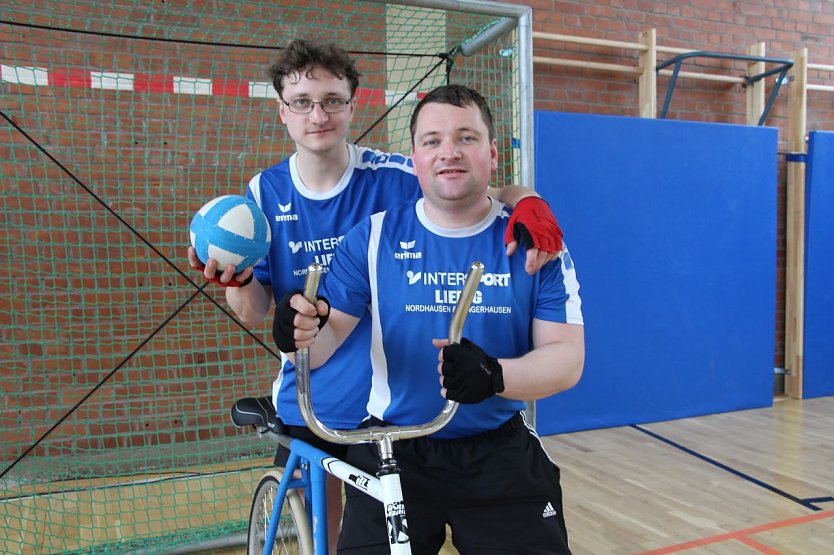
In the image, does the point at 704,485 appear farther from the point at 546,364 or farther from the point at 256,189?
the point at 256,189

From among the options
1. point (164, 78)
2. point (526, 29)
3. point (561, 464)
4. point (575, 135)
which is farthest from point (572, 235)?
point (164, 78)

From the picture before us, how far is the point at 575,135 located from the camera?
15.3 feet

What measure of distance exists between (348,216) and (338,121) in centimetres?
27

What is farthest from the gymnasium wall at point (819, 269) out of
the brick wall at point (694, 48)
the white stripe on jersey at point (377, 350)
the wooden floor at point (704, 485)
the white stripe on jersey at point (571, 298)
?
the white stripe on jersey at point (377, 350)

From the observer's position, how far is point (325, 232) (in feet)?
6.14

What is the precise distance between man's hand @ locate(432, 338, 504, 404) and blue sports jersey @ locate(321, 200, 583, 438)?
25 centimetres

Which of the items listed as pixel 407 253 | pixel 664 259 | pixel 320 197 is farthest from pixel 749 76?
pixel 407 253

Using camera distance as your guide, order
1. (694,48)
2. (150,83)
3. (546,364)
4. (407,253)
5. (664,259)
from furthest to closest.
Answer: (694,48)
(664,259)
(150,83)
(407,253)
(546,364)

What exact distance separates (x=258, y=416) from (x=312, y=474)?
319 mm

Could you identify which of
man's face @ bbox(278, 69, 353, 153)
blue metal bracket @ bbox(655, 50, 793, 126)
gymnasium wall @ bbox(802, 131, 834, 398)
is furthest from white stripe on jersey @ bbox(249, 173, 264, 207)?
gymnasium wall @ bbox(802, 131, 834, 398)

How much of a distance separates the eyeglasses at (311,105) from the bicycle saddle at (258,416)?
0.81 meters

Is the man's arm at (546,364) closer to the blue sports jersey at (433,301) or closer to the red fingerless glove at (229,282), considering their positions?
the blue sports jersey at (433,301)

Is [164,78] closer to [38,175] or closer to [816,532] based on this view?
[38,175]

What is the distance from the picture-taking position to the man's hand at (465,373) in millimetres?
1168
